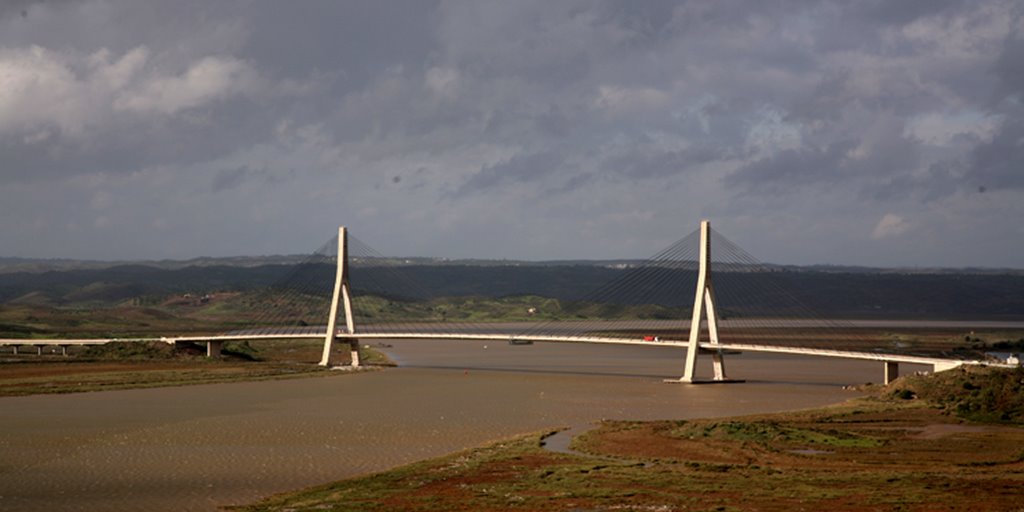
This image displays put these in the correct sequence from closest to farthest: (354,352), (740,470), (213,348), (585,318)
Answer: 1. (740,470)
2. (354,352)
3. (213,348)
4. (585,318)

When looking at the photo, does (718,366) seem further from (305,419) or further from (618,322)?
(618,322)

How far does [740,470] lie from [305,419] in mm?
17871

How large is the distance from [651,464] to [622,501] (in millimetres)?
5742

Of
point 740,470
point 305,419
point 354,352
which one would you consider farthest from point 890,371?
point 354,352

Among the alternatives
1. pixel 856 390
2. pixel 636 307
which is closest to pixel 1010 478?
pixel 856 390

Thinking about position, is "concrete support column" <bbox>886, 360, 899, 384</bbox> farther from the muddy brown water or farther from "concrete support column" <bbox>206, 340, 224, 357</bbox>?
"concrete support column" <bbox>206, 340, 224, 357</bbox>

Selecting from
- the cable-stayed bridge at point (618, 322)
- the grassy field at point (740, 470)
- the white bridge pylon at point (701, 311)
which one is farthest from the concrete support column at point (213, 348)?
the grassy field at point (740, 470)

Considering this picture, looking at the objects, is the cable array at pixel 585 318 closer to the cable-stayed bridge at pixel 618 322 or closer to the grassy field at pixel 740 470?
the cable-stayed bridge at pixel 618 322

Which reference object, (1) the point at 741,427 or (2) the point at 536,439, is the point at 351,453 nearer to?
(2) the point at 536,439

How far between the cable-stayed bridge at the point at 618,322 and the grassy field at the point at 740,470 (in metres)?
15.0

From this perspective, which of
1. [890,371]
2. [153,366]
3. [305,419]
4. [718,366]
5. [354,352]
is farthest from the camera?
[354,352]

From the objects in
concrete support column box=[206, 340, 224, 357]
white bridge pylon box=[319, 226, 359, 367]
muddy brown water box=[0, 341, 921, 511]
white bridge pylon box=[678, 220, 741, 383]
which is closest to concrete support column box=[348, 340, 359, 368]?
white bridge pylon box=[319, 226, 359, 367]

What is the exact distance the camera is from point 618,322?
444 feet

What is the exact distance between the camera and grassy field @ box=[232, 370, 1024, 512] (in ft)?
75.9
